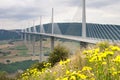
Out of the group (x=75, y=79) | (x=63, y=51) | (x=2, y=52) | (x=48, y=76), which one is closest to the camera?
(x=75, y=79)

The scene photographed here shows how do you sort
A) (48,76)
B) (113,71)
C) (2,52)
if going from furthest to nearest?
1. (2,52)
2. (48,76)
3. (113,71)

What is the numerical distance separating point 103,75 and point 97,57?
0.24m

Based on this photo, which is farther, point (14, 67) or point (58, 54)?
point (14, 67)

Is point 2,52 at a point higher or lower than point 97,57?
lower

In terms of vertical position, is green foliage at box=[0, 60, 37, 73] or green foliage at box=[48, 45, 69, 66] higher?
green foliage at box=[48, 45, 69, 66]

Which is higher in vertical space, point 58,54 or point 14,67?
point 58,54

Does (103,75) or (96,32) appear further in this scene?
(96,32)

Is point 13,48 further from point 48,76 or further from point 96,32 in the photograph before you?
point 48,76

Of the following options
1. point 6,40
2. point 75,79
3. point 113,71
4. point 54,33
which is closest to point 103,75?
point 113,71

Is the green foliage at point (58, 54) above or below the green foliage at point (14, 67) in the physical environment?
above

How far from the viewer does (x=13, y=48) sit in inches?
5979

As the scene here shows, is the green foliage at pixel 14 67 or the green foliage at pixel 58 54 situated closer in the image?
the green foliage at pixel 58 54

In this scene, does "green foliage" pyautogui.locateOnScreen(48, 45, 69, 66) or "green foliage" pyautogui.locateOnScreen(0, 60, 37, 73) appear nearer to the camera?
"green foliage" pyautogui.locateOnScreen(48, 45, 69, 66)

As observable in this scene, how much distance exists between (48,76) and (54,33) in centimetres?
5938
